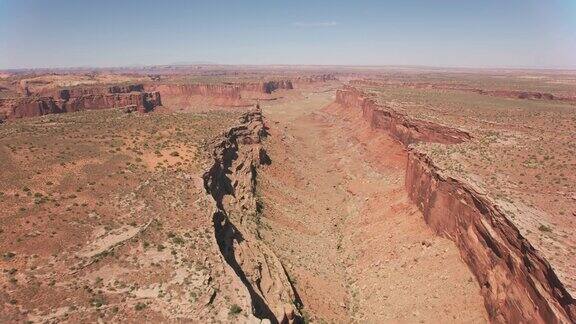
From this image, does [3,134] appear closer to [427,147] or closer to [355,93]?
[427,147]

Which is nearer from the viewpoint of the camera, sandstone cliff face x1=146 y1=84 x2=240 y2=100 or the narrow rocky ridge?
the narrow rocky ridge

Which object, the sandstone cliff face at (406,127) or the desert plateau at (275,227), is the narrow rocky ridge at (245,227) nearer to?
the desert plateau at (275,227)

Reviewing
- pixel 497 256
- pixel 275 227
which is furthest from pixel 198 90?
pixel 497 256

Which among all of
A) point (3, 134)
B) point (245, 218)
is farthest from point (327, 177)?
point (3, 134)

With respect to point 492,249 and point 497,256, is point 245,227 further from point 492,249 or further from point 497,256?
point 497,256

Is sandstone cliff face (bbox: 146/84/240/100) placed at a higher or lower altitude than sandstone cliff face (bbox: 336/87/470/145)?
lower

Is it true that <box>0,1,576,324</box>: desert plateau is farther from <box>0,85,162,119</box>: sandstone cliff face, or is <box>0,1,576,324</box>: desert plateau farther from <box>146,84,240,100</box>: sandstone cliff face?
<box>146,84,240,100</box>: sandstone cliff face

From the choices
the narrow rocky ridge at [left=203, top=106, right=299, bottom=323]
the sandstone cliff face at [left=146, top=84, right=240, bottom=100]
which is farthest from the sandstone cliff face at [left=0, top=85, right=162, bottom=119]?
the narrow rocky ridge at [left=203, top=106, right=299, bottom=323]

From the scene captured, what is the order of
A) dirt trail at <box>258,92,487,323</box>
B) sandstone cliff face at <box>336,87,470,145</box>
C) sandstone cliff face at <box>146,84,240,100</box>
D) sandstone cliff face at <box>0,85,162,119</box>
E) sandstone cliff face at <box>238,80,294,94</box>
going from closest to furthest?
dirt trail at <box>258,92,487,323</box> → sandstone cliff face at <box>336,87,470,145</box> → sandstone cliff face at <box>0,85,162,119</box> → sandstone cliff face at <box>146,84,240,100</box> → sandstone cliff face at <box>238,80,294,94</box>
